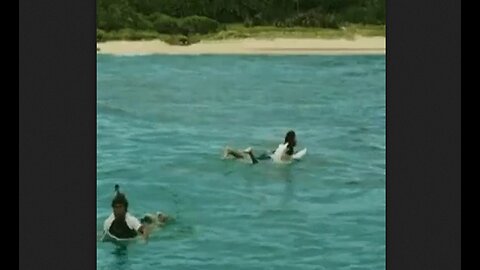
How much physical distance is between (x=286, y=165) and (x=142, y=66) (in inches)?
18.1

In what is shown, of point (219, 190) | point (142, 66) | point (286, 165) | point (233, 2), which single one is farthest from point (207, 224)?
point (233, 2)

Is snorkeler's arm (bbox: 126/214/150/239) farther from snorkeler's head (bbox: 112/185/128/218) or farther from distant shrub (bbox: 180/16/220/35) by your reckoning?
distant shrub (bbox: 180/16/220/35)

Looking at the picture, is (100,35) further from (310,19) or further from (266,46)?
(310,19)

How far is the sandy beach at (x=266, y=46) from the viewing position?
2.29 m

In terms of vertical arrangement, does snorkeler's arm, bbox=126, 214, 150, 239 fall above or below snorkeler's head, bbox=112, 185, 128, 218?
below

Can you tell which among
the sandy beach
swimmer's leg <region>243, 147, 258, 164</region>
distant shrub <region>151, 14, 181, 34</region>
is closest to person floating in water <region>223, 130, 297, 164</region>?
swimmer's leg <region>243, 147, 258, 164</region>

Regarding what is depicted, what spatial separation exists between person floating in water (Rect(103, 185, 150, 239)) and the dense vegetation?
0.45 meters

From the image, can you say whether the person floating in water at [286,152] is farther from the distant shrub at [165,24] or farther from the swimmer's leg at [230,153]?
the distant shrub at [165,24]

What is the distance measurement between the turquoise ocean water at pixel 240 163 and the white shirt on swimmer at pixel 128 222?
0.02m

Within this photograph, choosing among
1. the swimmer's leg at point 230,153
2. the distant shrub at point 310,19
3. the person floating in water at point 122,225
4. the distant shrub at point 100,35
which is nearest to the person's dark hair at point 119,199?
the person floating in water at point 122,225

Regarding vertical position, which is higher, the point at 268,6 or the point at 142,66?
the point at 268,6

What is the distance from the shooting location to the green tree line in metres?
2.29

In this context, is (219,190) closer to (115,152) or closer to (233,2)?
(115,152)
